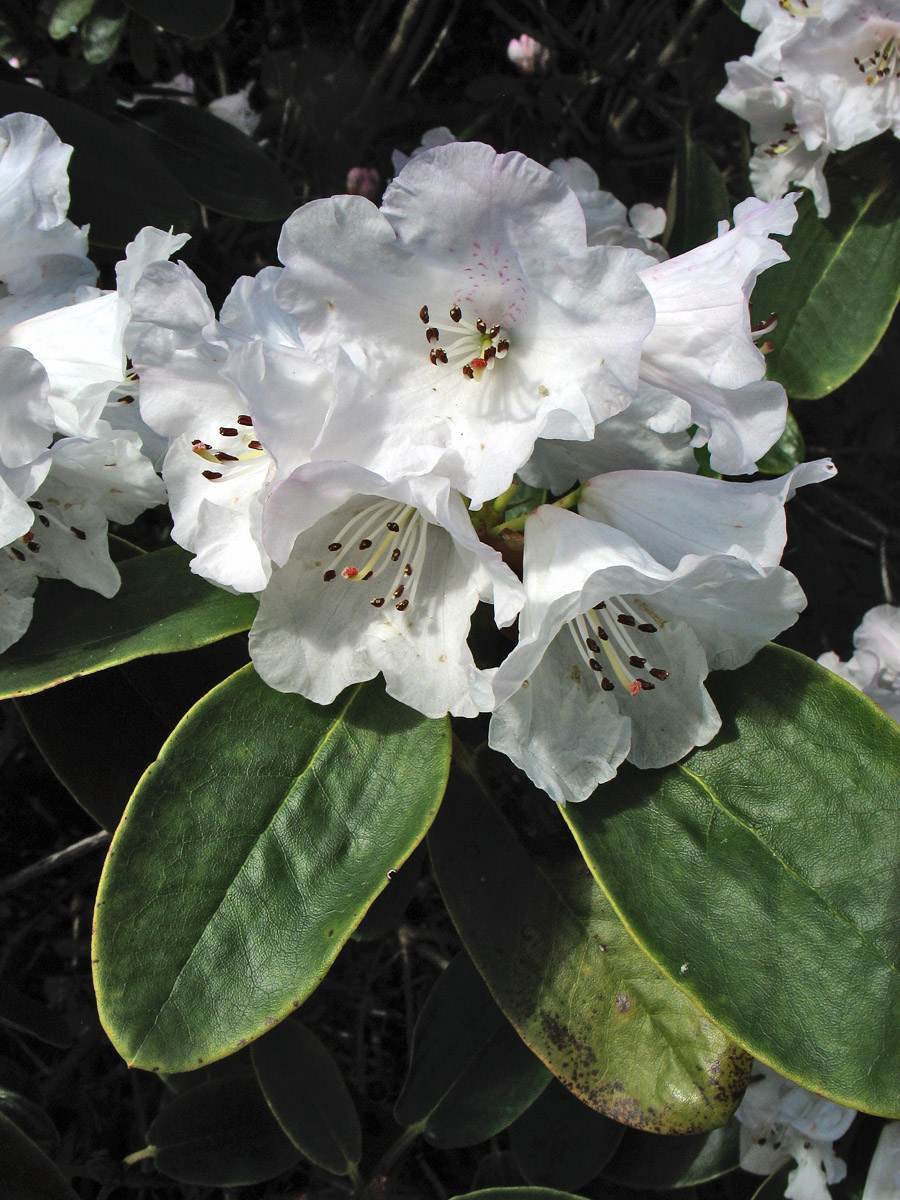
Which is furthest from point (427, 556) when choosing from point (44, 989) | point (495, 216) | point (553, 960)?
point (44, 989)

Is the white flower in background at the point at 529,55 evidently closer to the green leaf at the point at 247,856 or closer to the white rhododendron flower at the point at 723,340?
the white rhododendron flower at the point at 723,340

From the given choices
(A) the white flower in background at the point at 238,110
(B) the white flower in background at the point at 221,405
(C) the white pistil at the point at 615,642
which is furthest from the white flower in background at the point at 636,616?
(A) the white flower in background at the point at 238,110

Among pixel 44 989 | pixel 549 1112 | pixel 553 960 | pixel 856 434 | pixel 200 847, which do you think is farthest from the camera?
pixel 856 434

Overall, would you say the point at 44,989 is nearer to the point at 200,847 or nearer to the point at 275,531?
the point at 200,847

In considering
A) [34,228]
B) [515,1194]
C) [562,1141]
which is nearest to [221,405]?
[34,228]

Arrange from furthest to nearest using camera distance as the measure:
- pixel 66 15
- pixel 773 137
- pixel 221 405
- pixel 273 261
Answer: pixel 273 261 < pixel 66 15 < pixel 773 137 < pixel 221 405

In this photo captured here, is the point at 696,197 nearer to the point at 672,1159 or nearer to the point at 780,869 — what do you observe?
the point at 780,869

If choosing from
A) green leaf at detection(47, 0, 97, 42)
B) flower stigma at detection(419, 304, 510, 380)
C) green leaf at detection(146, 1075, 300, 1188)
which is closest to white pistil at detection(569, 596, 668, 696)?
flower stigma at detection(419, 304, 510, 380)
